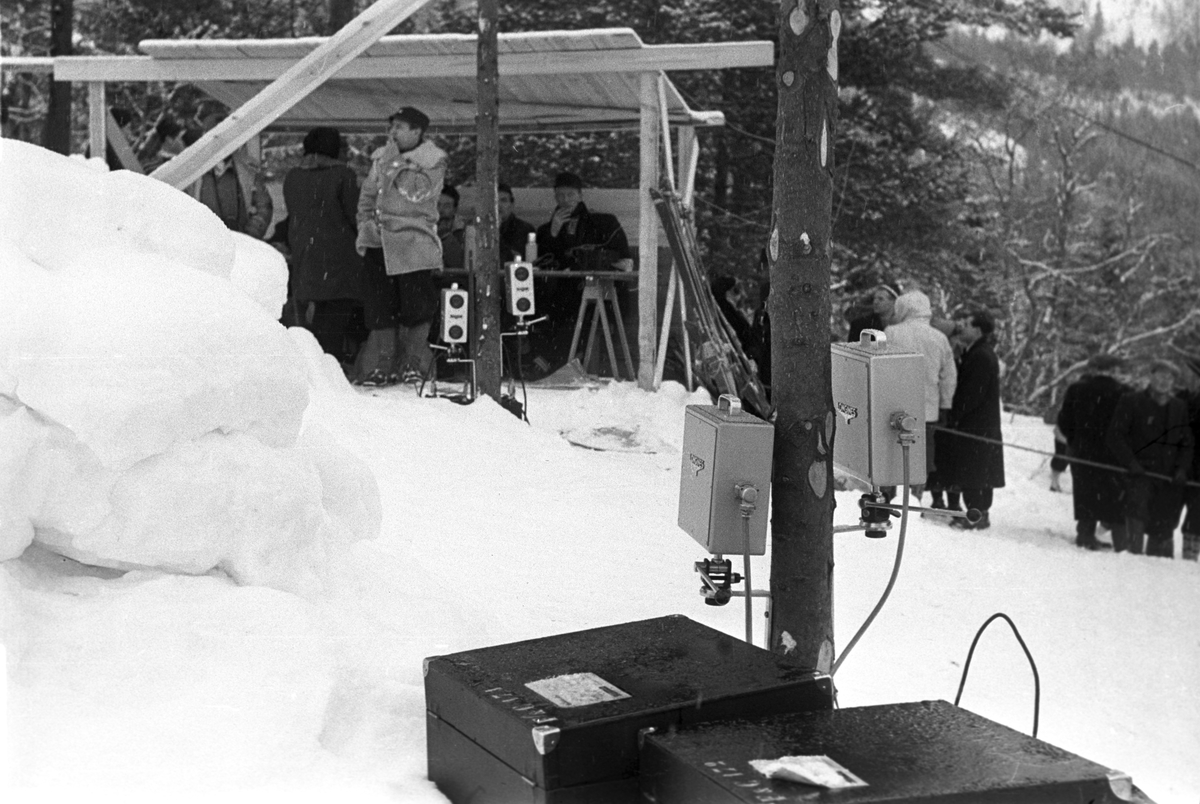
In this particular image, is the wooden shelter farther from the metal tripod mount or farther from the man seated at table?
the metal tripod mount

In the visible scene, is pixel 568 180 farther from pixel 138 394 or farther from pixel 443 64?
pixel 138 394

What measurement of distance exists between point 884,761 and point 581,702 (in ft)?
0.87

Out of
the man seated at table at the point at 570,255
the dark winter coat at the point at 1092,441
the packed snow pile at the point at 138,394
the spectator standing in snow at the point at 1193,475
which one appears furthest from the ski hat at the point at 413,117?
the spectator standing in snow at the point at 1193,475

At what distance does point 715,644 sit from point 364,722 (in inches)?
15.2

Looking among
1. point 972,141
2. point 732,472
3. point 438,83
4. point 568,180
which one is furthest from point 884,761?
point 438,83

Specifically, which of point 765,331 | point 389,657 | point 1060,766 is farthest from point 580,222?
point 1060,766

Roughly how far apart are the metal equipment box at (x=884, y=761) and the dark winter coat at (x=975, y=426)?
491 millimetres

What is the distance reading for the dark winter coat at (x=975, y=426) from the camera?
1384 mm

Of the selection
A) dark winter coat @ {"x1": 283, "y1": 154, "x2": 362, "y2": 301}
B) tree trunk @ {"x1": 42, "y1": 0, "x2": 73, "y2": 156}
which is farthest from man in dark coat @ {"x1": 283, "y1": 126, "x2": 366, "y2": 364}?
tree trunk @ {"x1": 42, "y1": 0, "x2": 73, "y2": 156}

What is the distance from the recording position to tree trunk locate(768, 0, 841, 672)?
139 centimetres

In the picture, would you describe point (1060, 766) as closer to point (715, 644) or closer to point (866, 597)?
point (715, 644)

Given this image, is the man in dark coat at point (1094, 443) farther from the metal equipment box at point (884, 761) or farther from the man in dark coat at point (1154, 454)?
the metal equipment box at point (884, 761)

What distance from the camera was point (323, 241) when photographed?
6.38 feet

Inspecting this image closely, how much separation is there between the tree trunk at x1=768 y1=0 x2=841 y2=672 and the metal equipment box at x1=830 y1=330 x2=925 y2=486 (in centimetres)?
5
